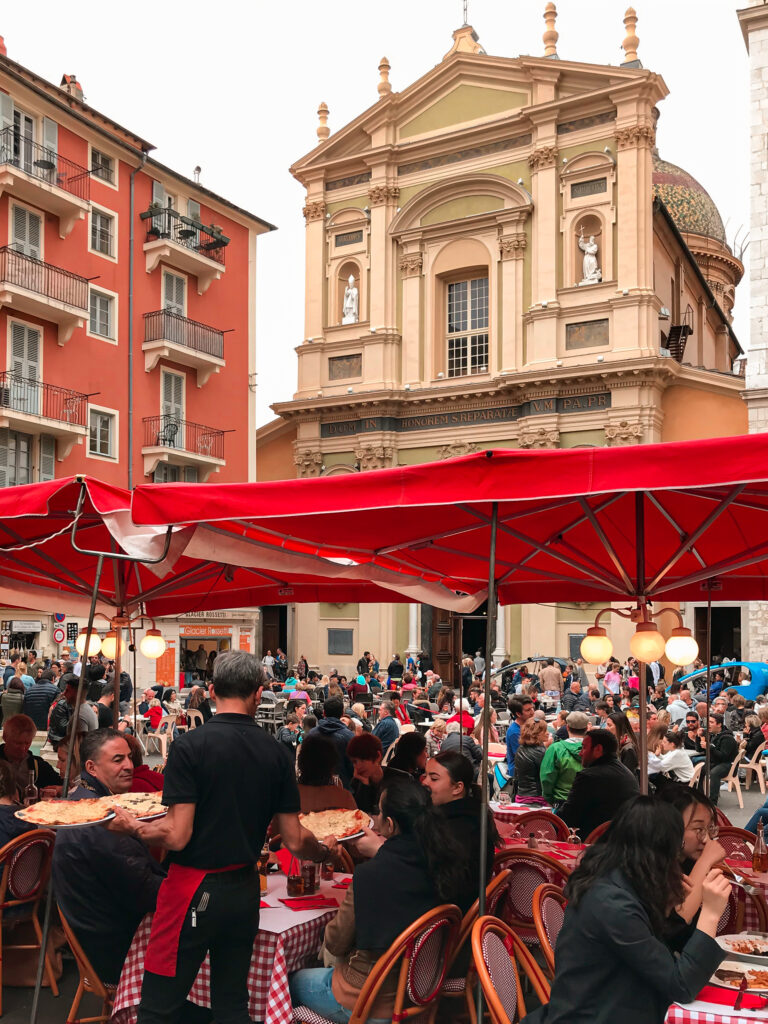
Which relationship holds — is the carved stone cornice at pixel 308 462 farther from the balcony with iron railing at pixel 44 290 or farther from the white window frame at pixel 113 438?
the balcony with iron railing at pixel 44 290

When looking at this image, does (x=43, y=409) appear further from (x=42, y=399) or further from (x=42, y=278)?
(x=42, y=278)

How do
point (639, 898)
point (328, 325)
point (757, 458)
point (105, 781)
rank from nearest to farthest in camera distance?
point (639, 898) → point (757, 458) → point (105, 781) → point (328, 325)

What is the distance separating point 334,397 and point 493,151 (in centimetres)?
961

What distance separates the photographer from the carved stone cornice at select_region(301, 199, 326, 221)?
115 feet

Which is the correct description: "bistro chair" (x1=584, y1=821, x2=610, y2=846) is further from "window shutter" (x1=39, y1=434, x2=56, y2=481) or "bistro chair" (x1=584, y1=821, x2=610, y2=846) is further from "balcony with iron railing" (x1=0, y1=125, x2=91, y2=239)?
"balcony with iron railing" (x1=0, y1=125, x2=91, y2=239)

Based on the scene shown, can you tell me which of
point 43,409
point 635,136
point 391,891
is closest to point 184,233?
point 43,409

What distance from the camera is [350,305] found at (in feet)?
113

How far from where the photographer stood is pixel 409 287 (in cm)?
3316

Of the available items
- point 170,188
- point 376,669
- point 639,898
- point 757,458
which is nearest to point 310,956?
point 639,898

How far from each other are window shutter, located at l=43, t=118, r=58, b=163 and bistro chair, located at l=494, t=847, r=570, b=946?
→ 24930mm

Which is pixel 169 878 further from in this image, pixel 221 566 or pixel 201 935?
pixel 221 566

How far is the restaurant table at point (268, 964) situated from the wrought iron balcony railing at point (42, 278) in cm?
2220

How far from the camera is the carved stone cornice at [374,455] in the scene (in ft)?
107

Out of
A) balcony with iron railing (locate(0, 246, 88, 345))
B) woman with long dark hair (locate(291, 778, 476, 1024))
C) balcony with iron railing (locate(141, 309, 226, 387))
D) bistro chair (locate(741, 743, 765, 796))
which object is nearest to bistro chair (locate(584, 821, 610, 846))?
woman with long dark hair (locate(291, 778, 476, 1024))
